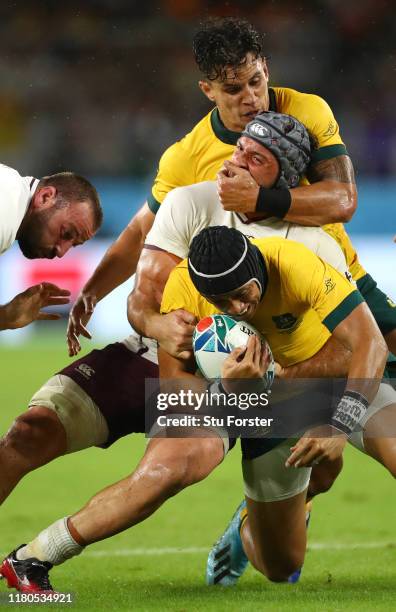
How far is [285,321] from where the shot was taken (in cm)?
515

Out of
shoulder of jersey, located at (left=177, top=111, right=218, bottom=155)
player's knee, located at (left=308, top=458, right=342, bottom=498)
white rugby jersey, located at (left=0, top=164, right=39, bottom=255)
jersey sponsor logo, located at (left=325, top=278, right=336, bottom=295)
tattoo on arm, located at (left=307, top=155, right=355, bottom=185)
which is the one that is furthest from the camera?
player's knee, located at (left=308, top=458, right=342, bottom=498)

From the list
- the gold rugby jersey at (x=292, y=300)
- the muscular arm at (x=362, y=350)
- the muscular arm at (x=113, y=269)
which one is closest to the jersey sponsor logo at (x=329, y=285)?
the gold rugby jersey at (x=292, y=300)

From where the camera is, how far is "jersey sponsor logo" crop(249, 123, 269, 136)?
5.35m

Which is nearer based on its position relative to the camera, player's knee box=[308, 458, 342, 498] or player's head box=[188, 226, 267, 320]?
player's head box=[188, 226, 267, 320]

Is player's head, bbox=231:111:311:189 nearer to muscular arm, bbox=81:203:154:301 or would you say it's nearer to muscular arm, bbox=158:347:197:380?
muscular arm, bbox=158:347:197:380

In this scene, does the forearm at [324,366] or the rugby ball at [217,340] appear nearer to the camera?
the rugby ball at [217,340]

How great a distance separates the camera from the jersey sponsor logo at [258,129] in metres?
5.35

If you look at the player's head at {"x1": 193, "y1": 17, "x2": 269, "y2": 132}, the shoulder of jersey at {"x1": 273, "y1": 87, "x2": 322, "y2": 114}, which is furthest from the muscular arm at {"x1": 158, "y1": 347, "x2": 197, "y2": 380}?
the shoulder of jersey at {"x1": 273, "y1": 87, "x2": 322, "y2": 114}

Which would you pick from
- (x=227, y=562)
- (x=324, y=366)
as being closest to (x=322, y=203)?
(x=324, y=366)

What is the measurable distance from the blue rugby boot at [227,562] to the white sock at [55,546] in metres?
0.94

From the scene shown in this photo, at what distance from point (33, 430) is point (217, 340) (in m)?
1.29

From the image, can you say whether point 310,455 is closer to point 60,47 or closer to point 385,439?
point 385,439

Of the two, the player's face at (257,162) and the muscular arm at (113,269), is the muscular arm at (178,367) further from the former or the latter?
the muscular arm at (113,269)

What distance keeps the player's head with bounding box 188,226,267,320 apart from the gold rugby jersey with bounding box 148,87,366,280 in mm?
980
